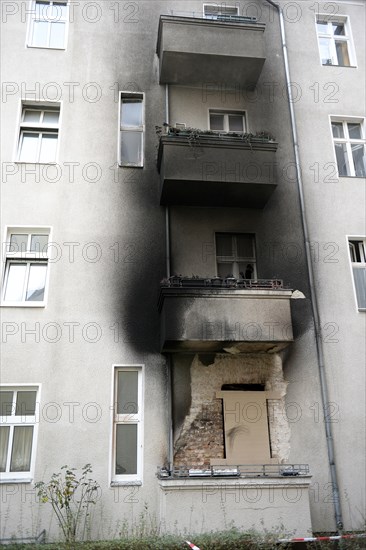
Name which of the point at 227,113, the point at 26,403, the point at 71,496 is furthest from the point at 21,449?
the point at 227,113

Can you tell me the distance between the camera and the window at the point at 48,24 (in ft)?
38.9

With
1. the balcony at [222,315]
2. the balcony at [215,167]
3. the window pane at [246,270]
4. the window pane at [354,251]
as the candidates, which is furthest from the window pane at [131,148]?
the window pane at [354,251]

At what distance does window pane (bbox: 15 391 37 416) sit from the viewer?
899 centimetres

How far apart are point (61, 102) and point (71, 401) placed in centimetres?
680

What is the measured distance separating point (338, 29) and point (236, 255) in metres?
7.52

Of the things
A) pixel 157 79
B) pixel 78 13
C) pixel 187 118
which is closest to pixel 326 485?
pixel 187 118

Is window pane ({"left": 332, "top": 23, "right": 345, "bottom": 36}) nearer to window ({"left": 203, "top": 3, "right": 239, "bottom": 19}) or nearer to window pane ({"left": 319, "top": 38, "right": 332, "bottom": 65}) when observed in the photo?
window pane ({"left": 319, "top": 38, "right": 332, "bottom": 65})

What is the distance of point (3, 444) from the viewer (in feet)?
28.8

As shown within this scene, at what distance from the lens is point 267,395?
9.41m

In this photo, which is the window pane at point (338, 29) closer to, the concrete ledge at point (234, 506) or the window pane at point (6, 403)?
the concrete ledge at point (234, 506)

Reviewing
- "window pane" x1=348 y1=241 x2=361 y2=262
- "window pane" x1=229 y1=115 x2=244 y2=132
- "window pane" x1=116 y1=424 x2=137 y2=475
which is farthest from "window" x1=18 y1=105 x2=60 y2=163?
"window pane" x1=348 y1=241 x2=361 y2=262

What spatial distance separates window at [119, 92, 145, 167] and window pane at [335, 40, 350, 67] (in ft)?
18.1

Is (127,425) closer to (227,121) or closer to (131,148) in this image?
(131,148)

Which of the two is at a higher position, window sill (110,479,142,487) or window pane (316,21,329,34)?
window pane (316,21,329,34)
